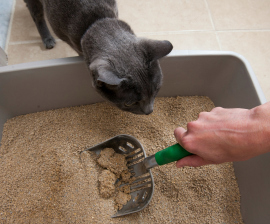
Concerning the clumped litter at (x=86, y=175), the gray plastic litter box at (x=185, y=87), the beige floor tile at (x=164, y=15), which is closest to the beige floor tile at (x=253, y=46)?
the beige floor tile at (x=164, y=15)

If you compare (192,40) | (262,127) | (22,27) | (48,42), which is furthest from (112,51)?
(22,27)

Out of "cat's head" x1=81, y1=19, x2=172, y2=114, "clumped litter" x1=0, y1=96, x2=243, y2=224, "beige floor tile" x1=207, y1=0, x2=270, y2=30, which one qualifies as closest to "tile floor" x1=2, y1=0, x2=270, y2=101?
"beige floor tile" x1=207, y1=0, x2=270, y2=30

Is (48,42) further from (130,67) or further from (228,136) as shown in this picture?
(228,136)

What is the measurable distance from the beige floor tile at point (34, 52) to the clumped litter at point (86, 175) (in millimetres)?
428

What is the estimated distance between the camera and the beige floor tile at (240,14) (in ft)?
5.06

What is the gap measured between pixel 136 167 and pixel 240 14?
4.47 ft

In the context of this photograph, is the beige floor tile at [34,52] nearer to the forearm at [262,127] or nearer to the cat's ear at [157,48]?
the cat's ear at [157,48]

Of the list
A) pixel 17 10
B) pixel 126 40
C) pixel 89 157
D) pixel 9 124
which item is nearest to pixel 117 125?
pixel 89 157

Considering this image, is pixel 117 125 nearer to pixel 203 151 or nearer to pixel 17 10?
pixel 203 151

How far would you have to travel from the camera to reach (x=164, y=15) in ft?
5.06

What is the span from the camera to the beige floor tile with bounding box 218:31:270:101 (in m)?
1.40

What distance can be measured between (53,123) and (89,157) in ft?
0.88

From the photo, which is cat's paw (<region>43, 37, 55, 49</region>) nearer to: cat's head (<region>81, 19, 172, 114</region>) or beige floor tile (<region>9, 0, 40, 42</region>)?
beige floor tile (<region>9, 0, 40, 42</region>)

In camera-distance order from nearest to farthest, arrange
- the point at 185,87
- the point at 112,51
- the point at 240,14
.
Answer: the point at 112,51 → the point at 185,87 → the point at 240,14
